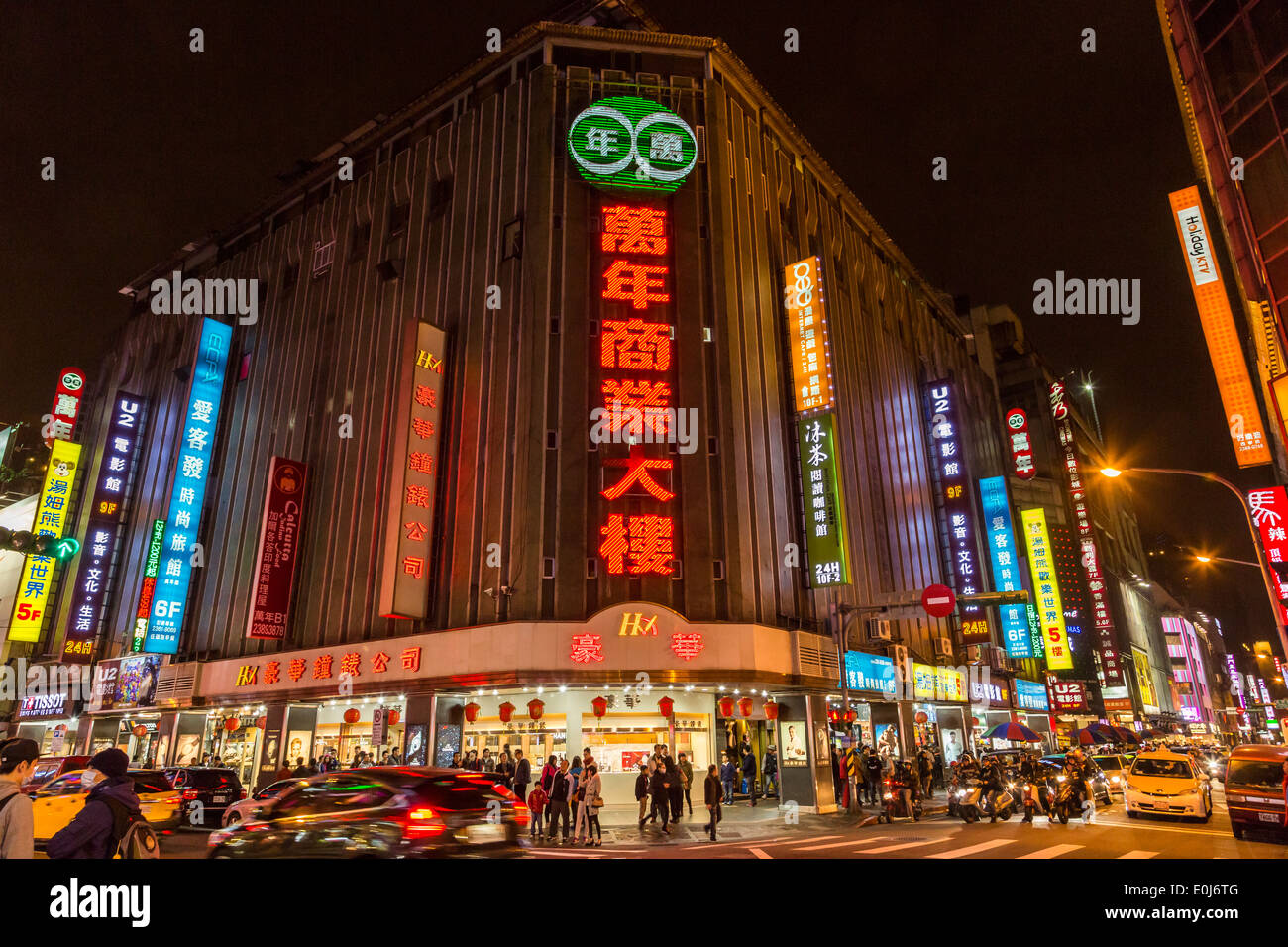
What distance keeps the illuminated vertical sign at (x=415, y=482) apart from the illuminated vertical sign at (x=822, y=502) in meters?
13.9

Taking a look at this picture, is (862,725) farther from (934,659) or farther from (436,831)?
(436,831)

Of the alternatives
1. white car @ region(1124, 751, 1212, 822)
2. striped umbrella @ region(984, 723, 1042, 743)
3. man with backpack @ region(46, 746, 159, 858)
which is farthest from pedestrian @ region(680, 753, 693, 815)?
man with backpack @ region(46, 746, 159, 858)

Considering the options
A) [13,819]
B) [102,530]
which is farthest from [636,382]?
[102,530]

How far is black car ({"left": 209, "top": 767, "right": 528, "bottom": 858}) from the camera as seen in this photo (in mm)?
9461

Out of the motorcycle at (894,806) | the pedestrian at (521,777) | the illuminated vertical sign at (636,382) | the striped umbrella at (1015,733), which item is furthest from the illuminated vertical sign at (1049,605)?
the pedestrian at (521,777)

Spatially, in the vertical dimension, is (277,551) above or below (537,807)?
above

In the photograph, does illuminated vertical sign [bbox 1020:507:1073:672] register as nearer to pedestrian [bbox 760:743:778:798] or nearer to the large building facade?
the large building facade

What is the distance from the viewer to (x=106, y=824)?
5.82m

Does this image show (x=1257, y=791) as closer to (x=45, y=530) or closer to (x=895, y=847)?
(x=895, y=847)

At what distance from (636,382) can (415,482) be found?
867cm

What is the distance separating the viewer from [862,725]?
3534 cm

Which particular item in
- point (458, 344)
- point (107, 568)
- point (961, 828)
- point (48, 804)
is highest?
point (458, 344)
